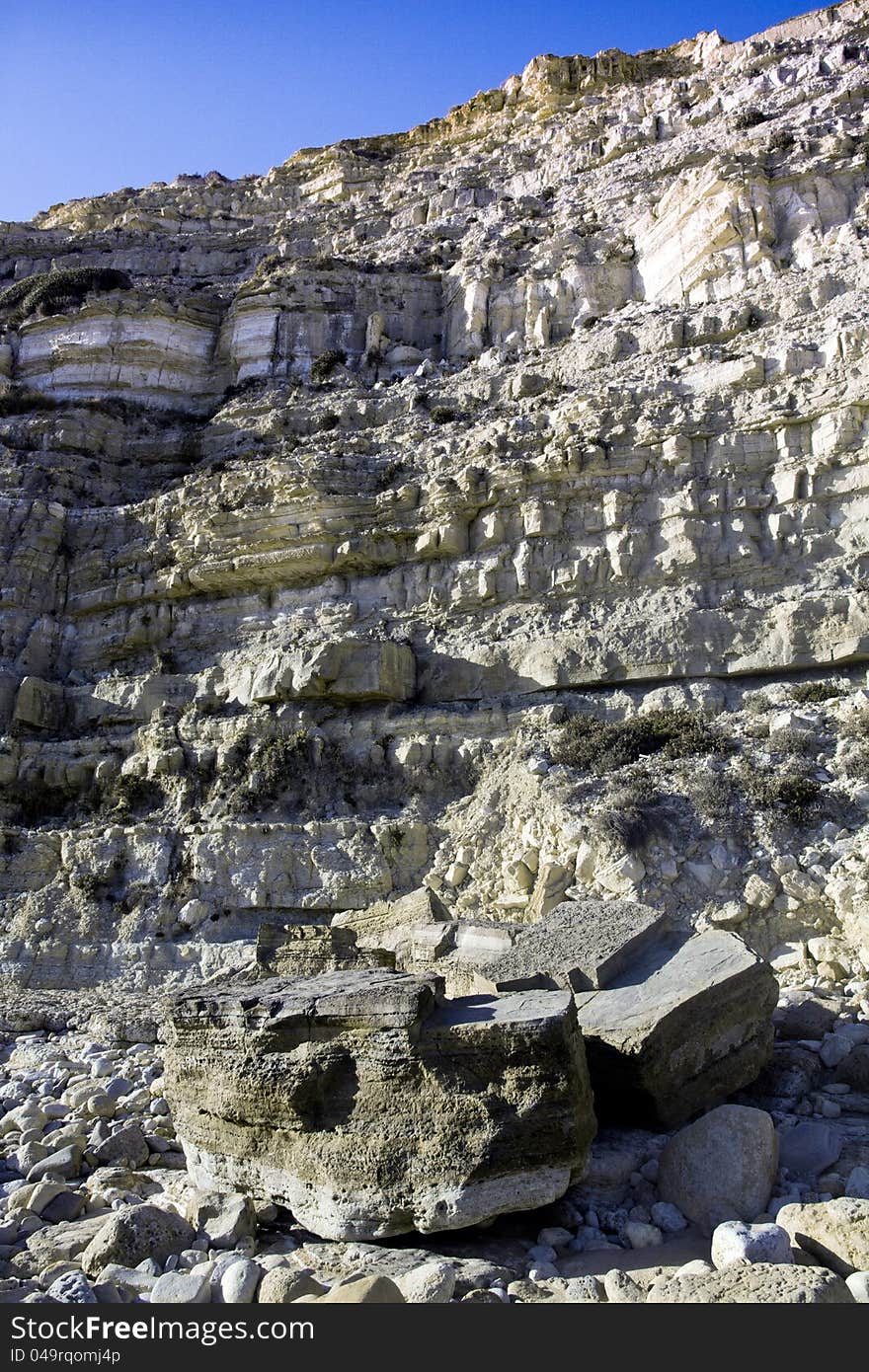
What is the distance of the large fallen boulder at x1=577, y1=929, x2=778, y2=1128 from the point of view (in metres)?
4.98

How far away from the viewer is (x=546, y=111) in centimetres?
3731

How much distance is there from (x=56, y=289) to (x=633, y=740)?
27708mm

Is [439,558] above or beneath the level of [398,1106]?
above

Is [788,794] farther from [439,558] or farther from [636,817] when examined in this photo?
[439,558]

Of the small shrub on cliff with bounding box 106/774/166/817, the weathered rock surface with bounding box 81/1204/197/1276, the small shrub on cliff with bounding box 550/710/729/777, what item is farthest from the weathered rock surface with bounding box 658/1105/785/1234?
the small shrub on cliff with bounding box 106/774/166/817

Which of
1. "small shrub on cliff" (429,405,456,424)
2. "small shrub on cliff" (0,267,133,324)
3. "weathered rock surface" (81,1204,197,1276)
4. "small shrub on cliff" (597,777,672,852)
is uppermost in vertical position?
"small shrub on cliff" (0,267,133,324)

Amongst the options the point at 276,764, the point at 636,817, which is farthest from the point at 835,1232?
the point at 276,764

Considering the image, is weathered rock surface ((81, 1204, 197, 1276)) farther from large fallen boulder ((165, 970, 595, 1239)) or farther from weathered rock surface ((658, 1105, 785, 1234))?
weathered rock surface ((658, 1105, 785, 1234))

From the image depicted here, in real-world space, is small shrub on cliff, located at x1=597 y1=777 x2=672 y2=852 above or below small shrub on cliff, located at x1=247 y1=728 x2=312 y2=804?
below

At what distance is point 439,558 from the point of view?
16.2 m

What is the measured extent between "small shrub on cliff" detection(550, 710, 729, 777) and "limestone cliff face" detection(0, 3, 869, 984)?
0.46 m

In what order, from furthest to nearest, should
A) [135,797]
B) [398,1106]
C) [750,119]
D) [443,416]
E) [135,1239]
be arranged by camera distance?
[750,119] < [443,416] < [135,797] < [398,1106] < [135,1239]

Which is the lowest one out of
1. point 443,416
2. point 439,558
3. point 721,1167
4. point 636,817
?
point 721,1167

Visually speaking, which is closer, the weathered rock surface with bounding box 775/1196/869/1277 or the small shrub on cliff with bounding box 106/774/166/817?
the weathered rock surface with bounding box 775/1196/869/1277
